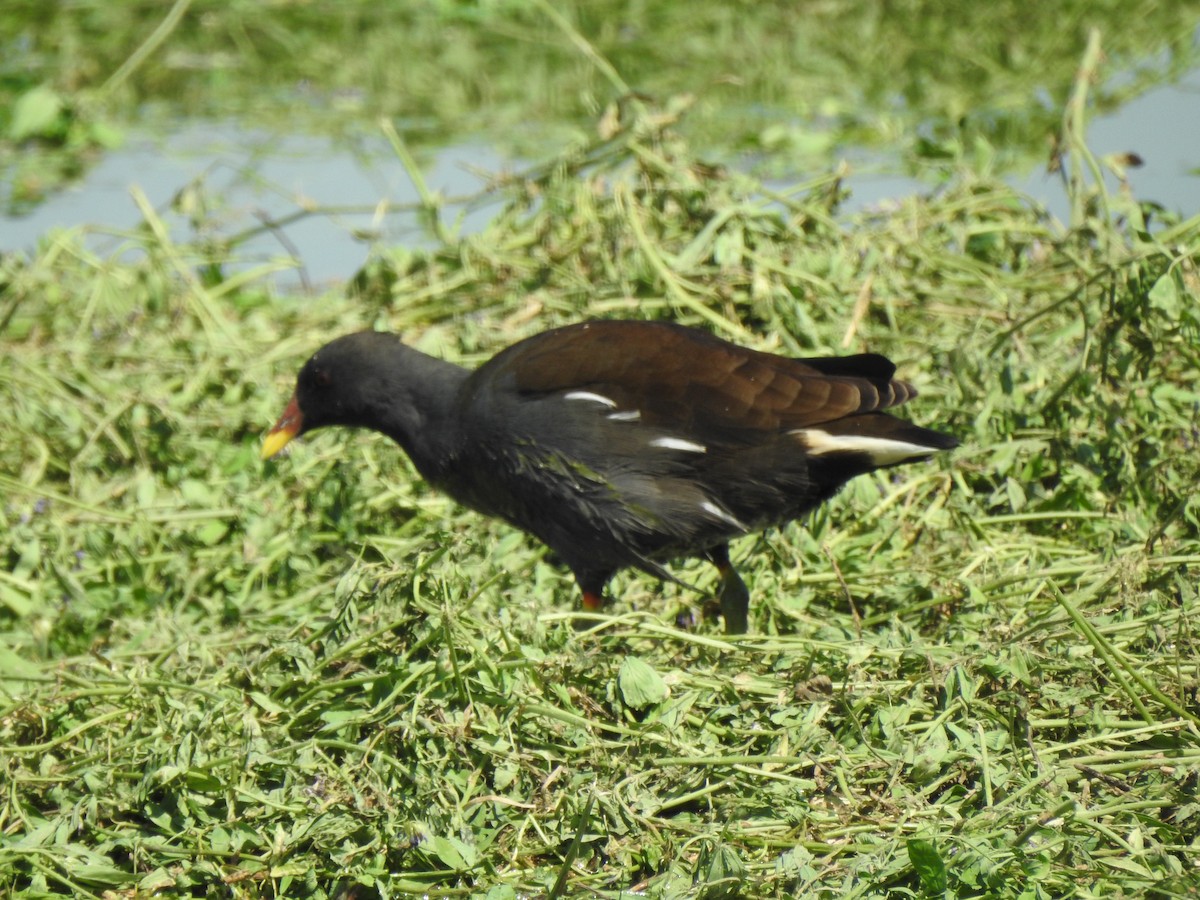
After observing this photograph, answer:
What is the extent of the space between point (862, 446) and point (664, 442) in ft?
1.39

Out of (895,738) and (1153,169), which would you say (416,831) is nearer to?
(895,738)

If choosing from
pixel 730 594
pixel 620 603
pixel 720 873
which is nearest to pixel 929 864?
pixel 720 873

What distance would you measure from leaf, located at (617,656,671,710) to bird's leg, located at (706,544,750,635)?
2.10ft

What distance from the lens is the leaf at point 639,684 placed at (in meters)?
2.82

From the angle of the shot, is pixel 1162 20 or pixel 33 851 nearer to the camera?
pixel 33 851

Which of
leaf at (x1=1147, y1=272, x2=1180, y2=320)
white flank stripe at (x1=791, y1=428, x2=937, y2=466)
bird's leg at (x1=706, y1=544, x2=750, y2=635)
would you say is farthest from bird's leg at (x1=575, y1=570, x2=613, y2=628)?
leaf at (x1=1147, y1=272, x2=1180, y2=320)

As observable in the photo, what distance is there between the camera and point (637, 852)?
2.65 metres

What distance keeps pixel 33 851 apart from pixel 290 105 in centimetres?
522

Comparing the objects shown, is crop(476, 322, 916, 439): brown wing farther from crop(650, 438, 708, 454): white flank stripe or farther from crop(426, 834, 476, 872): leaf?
crop(426, 834, 476, 872): leaf

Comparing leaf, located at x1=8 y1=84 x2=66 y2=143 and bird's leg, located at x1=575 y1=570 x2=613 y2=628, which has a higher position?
leaf, located at x1=8 y1=84 x2=66 y2=143

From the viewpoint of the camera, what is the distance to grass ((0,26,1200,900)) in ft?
8.77

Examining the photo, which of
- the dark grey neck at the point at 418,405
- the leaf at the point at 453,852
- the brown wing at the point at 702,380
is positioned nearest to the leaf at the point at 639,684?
the leaf at the point at 453,852

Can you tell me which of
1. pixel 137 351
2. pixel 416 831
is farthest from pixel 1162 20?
pixel 416 831

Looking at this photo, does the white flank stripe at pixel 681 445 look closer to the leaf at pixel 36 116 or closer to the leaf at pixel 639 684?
the leaf at pixel 639 684
